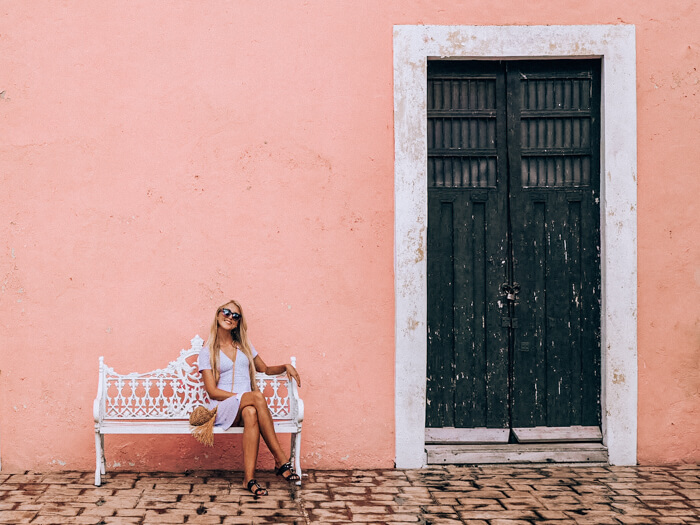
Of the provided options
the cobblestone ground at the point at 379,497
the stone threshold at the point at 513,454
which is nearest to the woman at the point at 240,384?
the cobblestone ground at the point at 379,497

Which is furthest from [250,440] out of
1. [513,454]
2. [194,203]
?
[513,454]

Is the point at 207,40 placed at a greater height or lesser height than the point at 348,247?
greater

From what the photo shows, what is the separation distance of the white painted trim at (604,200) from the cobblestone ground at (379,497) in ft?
1.54

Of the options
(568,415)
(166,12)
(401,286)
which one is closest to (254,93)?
(166,12)

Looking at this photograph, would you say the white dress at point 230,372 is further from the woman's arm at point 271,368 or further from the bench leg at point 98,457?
the bench leg at point 98,457

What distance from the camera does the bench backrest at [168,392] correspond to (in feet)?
18.6

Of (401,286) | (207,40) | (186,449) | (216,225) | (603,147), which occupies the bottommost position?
(186,449)

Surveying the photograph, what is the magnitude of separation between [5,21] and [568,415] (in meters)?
5.25

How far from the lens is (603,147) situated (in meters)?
6.15

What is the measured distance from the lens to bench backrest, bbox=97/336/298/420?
18.6 feet

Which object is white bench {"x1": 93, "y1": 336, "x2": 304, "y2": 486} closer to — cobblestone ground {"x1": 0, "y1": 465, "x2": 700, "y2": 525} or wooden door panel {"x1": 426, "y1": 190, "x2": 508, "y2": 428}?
cobblestone ground {"x1": 0, "y1": 465, "x2": 700, "y2": 525}

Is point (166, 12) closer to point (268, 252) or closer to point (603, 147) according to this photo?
point (268, 252)

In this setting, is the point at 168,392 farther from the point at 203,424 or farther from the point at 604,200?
the point at 604,200

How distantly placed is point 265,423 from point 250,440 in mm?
151
